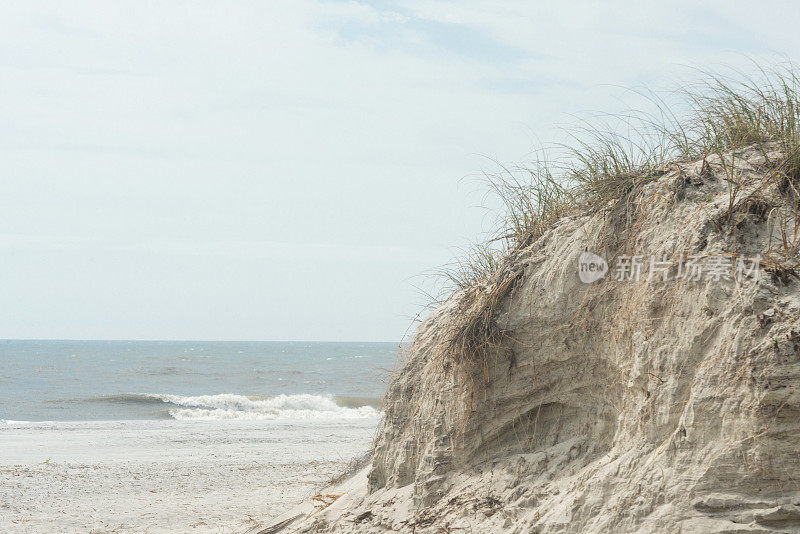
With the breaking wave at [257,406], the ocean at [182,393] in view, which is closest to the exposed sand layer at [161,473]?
the ocean at [182,393]

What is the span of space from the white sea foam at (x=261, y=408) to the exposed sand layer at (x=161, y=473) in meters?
5.03

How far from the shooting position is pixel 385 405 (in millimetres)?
6359

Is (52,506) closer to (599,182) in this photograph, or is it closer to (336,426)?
(599,182)

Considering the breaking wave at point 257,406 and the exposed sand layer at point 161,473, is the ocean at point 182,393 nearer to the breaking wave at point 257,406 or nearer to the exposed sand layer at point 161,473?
the breaking wave at point 257,406

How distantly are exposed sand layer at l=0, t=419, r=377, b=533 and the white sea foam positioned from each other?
198 inches

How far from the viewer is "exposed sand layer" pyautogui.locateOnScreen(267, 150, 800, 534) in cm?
339

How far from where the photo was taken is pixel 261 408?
92.3 feet

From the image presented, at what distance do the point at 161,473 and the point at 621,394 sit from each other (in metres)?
10.3

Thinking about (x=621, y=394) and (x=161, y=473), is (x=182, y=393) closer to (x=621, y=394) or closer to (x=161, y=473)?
(x=161, y=473)

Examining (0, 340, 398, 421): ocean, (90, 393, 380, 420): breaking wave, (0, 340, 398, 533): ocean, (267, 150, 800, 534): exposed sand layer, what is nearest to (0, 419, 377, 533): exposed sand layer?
(0, 340, 398, 533): ocean

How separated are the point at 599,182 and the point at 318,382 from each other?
37.9 m

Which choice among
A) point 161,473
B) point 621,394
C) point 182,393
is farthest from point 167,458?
point 182,393

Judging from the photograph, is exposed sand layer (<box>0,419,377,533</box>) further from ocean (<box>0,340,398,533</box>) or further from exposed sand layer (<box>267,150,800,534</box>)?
exposed sand layer (<box>267,150,800,534</box>)

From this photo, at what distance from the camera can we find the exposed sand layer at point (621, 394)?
339 centimetres
